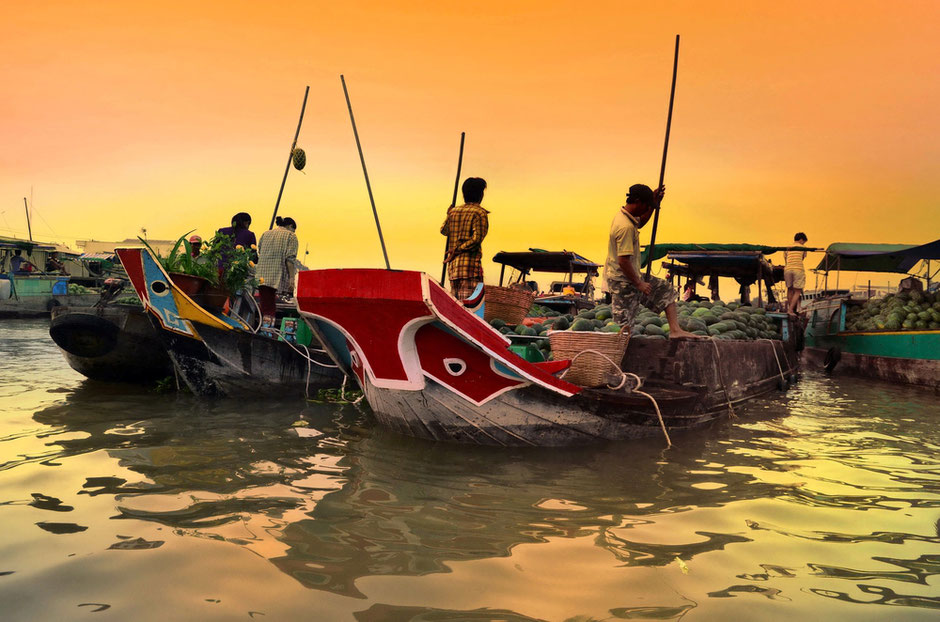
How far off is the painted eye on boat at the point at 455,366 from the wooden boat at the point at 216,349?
2.98 m

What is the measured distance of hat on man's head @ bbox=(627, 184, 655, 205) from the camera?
530 centimetres

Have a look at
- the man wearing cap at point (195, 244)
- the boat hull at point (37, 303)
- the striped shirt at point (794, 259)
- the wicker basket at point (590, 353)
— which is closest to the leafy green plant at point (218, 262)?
the man wearing cap at point (195, 244)

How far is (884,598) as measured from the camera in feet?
7.73

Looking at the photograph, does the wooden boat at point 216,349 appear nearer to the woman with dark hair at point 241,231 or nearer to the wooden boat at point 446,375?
the woman with dark hair at point 241,231

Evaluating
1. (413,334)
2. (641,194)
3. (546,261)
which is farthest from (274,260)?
(546,261)

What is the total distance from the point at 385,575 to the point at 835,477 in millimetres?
3269

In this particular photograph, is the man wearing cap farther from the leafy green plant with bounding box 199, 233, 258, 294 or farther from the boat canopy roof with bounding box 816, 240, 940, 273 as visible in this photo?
the boat canopy roof with bounding box 816, 240, 940, 273

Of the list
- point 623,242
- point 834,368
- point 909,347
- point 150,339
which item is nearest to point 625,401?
point 623,242

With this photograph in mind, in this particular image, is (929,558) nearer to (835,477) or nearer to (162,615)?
(835,477)

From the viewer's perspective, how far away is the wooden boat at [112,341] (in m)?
7.59

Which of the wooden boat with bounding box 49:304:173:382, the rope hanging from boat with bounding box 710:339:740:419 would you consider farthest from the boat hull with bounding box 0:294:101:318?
the rope hanging from boat with bounding box 710:339:740:419

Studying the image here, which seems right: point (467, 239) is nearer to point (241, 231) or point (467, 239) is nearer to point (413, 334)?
point (413, 334)

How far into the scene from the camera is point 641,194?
5.30 m

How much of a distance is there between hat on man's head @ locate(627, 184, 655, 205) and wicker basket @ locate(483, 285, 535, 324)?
1.91 metres
